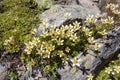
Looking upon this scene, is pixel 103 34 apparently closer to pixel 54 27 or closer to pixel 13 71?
pixel 54 27

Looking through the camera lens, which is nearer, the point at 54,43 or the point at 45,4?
the point at 54,43

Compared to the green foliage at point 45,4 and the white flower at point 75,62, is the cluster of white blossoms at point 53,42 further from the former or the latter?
the green foliage at point 45,4

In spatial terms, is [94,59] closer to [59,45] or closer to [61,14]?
[59,45]

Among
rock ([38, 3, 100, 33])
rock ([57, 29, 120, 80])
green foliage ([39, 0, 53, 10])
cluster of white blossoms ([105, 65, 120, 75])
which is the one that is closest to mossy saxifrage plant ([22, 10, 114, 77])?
rock ([57, 29, 120, 80])

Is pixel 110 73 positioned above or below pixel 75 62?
below

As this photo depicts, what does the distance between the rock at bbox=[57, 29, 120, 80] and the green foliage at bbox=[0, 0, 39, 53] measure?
181cm

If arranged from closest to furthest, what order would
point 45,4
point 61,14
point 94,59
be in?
point 94,59
point 61,14
point 45,4

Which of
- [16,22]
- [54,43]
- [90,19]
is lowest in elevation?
[16,22]

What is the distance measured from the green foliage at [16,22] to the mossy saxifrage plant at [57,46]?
2.38 feet

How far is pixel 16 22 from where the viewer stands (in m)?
9.12

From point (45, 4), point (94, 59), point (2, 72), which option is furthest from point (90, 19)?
point (2, 72)

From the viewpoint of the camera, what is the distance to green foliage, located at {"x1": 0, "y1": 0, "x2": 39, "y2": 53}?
27.0ft

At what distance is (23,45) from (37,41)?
44.2 inches

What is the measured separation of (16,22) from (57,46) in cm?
233
